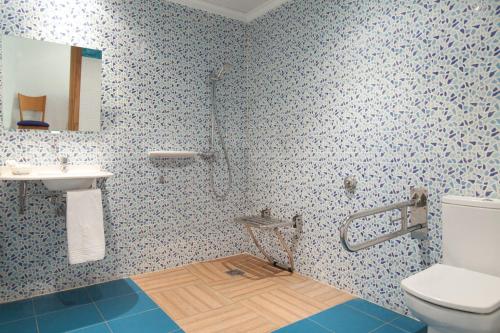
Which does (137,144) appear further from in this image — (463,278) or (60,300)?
(463,278)

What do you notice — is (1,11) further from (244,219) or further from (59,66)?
(244,219)

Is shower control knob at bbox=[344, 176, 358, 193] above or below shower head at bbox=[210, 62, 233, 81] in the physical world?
below

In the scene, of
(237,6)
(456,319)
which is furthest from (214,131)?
(456,319)

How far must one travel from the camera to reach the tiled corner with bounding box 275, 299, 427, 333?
2.09 meters

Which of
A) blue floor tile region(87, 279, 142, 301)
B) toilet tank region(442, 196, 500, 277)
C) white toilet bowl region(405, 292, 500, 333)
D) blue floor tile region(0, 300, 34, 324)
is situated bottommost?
blue floor tile region(0, 300, 34, 324)

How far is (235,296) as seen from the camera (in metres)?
2.59

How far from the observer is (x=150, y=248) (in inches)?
120

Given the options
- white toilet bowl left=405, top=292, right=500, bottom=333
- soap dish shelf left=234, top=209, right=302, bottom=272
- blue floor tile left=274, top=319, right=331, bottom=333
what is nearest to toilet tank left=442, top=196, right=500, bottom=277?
white toilet bowl left=405, top=292, right=500, bottom=333

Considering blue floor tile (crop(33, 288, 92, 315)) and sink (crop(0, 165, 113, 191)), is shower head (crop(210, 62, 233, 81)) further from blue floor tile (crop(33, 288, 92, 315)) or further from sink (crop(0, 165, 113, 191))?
blue floor tile (crop(33, 288, 92, 315))

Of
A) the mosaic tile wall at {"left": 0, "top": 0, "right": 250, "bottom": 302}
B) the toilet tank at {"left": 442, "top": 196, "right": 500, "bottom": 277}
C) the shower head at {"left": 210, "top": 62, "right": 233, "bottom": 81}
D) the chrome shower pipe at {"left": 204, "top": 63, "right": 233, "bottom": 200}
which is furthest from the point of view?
the chrome shower pipe at {"left": 204, "top": 63, "right": 233, "bottom": 200}

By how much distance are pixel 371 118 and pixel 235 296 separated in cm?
162

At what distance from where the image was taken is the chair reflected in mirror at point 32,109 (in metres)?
2.43

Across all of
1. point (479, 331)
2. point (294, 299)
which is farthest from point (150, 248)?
point (479, 331)

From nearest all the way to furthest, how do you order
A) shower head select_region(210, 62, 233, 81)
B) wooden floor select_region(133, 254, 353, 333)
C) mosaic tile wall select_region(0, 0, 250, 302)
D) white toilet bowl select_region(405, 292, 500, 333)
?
white toilet bowl select_region(405, 292, 500, 333), wooden floor select_region(133, 254, 353, 333), mosaic tile wall select_region(0, 0, 250, 302), shower head select_region(210, 62, 233, 81)
